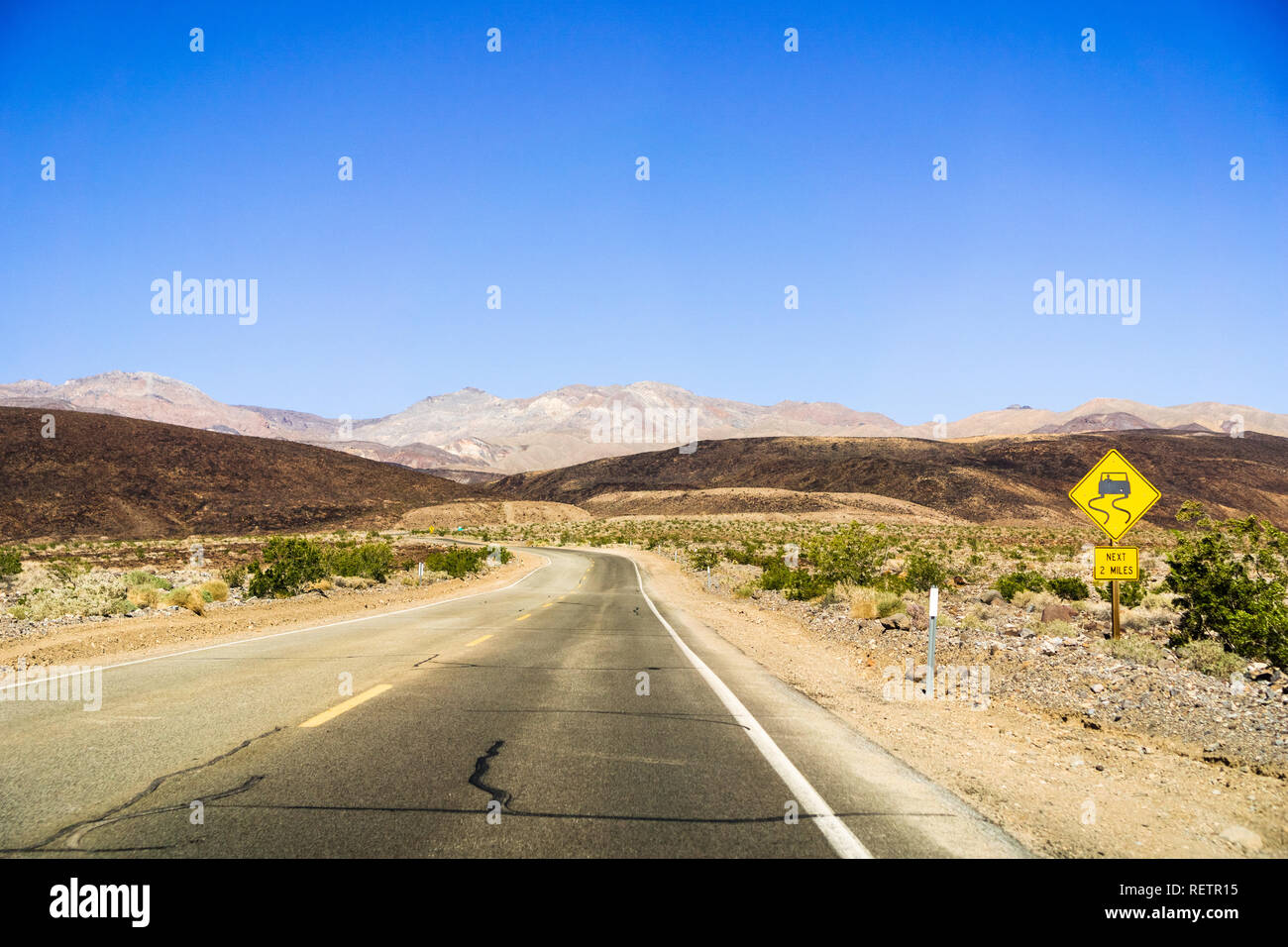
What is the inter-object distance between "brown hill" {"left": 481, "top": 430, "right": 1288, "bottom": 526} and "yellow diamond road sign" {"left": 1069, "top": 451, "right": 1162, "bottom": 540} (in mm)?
102422

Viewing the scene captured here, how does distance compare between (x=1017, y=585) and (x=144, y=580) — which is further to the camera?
(x=144, y=580)

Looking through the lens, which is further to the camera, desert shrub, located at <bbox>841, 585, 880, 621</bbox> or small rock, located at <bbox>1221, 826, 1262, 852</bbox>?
→ desert shrub, located at <bbox>841, 585, 880, 621</bbox>

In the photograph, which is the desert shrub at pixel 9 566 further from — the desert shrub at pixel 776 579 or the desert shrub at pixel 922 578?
the desert shrub at pixel 922 578

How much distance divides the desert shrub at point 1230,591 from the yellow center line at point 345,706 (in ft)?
38.3

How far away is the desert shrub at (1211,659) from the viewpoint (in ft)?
34.7

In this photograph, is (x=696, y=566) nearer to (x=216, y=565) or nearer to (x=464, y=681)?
(x=216, y=565)

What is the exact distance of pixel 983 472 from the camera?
4921 inches

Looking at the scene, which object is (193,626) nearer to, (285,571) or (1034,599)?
(285,571)

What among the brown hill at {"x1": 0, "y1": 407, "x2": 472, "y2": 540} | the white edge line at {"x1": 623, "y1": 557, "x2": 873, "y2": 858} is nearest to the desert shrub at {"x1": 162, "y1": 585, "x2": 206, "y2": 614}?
the white edge line at {"x1": 623, "y1": 557, "x2": 873, "y2": 858}

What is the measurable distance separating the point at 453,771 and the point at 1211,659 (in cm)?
1092

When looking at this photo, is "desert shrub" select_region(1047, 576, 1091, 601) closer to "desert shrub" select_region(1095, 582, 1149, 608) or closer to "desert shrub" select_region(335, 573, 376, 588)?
"desert shrub" select_region(1095, 582, 1149, 608)

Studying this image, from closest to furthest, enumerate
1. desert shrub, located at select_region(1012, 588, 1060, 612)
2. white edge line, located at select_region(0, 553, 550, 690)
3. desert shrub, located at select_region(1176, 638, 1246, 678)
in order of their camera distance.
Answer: white edge line, located at select_region(0, 553, 550, 690), desert shrub, located at select_region(1176, 638, 1246, 678), desert shrub, located at select_region(1012, 588, 1060, 612)

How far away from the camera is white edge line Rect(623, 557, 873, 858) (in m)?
4.50

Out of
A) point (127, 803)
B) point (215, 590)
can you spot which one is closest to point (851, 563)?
point (215, 590)
